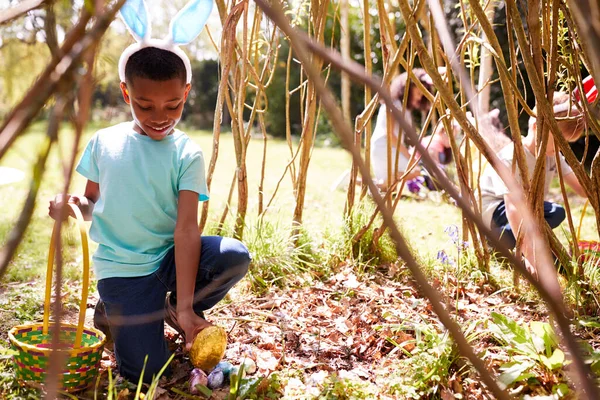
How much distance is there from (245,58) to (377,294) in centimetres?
116

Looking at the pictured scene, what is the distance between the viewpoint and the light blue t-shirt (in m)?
2.01

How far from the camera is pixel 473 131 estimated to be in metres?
1.92

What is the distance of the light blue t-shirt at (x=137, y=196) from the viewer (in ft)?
6.60

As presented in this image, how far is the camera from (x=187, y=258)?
1.93 metres

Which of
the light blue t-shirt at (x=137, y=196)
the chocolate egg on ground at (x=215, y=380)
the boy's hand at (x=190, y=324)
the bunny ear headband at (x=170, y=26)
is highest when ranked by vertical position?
the bunny ear headband at (x=170, y=26)

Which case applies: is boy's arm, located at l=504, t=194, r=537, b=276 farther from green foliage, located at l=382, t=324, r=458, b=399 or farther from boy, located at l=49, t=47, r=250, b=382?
boy, located at l=49, t=47, r=250, b=382

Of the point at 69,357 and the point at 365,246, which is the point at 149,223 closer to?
the point at 69,357

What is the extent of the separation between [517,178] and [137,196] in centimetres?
155

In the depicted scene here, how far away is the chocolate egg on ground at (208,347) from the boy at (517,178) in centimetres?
141

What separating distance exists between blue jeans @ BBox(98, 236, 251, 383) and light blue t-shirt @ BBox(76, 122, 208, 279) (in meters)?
0.05

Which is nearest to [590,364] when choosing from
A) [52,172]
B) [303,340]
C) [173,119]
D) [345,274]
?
[303,340]

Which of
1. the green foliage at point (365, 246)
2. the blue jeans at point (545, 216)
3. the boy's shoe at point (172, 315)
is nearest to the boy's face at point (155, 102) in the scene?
the boy's shoe at point (172, 315)

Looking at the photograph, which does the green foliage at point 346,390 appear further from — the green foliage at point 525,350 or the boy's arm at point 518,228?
the boy's arm at point 518,228

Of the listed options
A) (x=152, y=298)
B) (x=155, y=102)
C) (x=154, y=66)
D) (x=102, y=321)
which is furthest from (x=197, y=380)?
(x=154, y=66)
